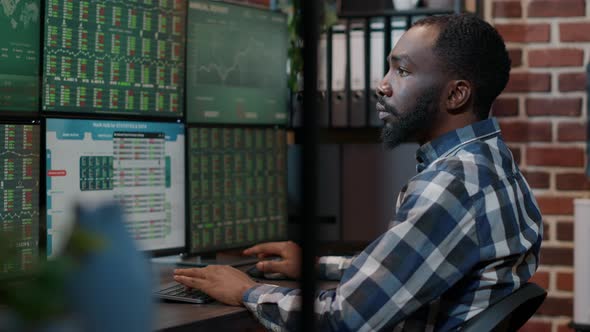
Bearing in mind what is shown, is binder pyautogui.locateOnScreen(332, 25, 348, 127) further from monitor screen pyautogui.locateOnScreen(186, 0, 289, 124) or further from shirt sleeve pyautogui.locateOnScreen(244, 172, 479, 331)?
shirt sleeve pyautogui.locateOnScreen(244, 172, 479, 331)

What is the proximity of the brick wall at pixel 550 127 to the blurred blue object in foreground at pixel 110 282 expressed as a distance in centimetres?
230

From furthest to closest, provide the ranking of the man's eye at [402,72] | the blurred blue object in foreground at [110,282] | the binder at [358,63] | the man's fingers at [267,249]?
the binder at [358,63] → the man's fingers at [267,249] → the man's eye at [402,72] → the blurred blue object in foreground at [110,282]

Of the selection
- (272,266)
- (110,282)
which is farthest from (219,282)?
(110,282)

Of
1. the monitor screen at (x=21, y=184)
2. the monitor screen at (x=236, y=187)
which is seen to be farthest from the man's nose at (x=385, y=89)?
the monitor screen at (x=21, y=184)

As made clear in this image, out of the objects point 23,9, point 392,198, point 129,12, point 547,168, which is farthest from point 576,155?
point 23,9

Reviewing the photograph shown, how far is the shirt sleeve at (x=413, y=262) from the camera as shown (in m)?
1.36

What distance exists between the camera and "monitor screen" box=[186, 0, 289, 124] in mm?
2072

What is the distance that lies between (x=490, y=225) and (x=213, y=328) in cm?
50

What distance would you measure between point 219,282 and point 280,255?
425mm

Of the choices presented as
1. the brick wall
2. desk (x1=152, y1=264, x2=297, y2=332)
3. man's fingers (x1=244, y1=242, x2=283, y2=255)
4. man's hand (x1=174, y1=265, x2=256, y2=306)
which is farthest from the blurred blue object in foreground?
the brick wall

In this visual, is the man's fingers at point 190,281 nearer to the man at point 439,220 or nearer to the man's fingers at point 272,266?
the man at point 439,220

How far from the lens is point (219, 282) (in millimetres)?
1575

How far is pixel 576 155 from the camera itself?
8.79 ft

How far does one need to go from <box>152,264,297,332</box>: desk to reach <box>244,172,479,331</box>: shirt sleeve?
195 millimetres
